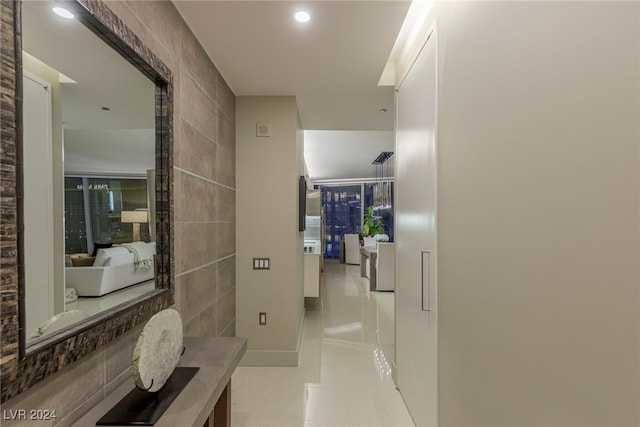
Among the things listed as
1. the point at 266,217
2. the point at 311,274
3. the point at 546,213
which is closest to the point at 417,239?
the point at 546,213

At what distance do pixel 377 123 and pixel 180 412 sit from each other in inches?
136

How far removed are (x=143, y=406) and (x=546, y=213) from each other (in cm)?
146

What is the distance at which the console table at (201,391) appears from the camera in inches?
40.9

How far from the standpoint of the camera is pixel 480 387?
1.21 m

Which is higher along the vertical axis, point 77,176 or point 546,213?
point 77,176

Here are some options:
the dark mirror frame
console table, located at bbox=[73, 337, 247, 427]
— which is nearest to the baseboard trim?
console table, located at bbox=[73, 337, 247, 427]

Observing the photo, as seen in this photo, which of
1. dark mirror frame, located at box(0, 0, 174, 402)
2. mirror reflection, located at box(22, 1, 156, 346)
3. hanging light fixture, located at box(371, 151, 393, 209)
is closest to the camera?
dark mirror frame, located at box(0, 0, 174, 402)

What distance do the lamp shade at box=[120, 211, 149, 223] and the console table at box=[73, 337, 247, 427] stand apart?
0.68m

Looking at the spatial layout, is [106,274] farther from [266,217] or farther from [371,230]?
[371,230]

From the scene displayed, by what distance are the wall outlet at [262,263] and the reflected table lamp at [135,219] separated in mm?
1619

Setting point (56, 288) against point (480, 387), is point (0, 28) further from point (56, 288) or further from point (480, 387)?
point (480, 387)

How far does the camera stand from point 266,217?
9.96 ft

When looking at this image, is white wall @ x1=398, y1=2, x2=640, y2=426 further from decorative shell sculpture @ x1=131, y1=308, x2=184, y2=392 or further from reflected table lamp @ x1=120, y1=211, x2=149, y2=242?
reflected table lamp @ x1=120, y1=211, x2=149, y2=242

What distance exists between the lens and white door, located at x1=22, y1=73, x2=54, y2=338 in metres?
0.85
